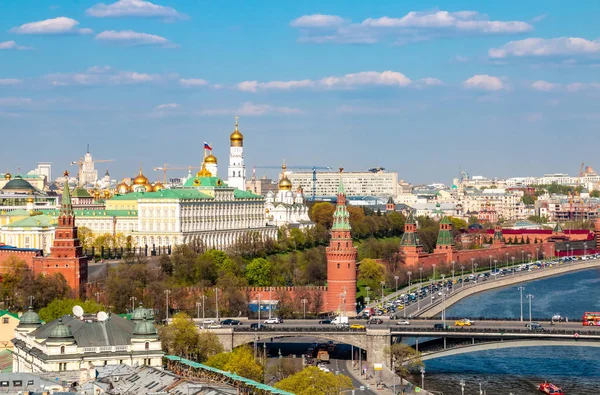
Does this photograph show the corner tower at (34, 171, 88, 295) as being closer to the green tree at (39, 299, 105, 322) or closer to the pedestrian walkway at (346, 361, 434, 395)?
the green tree at (39, 299, 105, 322)

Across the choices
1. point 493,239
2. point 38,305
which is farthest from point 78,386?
point 493,239

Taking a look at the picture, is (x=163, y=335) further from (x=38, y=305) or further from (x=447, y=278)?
(x=447, y=278)

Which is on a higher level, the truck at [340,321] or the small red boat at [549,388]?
the truck at [340,321]

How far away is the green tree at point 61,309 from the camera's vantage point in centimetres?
7269

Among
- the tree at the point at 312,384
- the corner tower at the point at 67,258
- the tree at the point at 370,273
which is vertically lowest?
the tree at the point at 312,384

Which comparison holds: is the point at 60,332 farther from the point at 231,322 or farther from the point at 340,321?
the point at 340,321

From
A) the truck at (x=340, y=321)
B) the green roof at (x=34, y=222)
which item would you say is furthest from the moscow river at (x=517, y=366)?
the green roof at (x=34, y=222)

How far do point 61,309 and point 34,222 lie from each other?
35.4m

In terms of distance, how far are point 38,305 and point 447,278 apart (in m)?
49.9

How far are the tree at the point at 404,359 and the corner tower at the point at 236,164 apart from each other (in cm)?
7733

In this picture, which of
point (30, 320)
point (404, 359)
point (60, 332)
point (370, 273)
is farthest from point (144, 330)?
point (370, 273)

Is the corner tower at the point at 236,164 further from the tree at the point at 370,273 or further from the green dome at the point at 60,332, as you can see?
the green dome at the point at 60,332

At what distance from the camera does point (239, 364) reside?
58219 mm

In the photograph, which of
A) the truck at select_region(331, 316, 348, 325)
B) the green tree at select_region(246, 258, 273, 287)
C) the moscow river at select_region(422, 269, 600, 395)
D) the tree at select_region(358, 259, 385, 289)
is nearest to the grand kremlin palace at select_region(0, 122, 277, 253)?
the green tree at select_region(246, 258, 273, 287)
